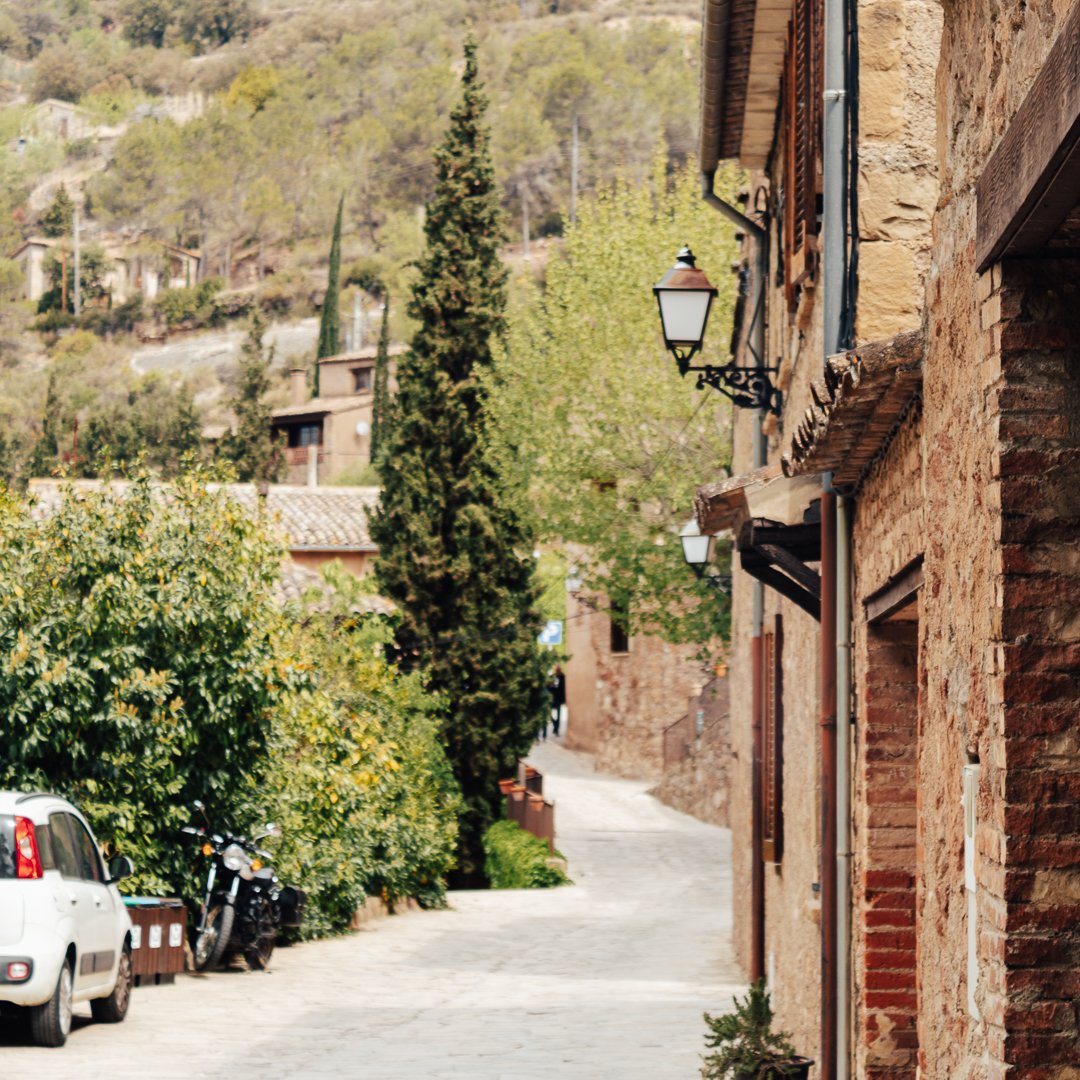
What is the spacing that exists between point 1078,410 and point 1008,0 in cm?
87

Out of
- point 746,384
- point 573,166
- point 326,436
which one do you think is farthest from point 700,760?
point 573,166

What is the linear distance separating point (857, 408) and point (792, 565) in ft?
7.89

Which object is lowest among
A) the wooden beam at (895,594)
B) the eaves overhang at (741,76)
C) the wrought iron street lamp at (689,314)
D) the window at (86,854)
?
the window at (86,854)

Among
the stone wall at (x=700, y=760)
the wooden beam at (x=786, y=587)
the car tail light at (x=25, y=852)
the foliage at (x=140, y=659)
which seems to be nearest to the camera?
the wooden beam at (x=786, y=587)

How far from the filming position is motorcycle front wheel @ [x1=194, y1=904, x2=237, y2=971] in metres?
16.0

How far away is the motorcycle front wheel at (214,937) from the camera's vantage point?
15992 mm

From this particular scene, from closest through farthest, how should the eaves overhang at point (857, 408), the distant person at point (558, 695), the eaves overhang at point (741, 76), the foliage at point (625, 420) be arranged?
the eaves overhang at point (857, 408) → the eaves overhang at point (741, 76) → the foliage at point (625, 420) → the distant person at point (558, 695)

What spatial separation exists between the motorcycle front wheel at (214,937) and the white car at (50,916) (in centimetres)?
365

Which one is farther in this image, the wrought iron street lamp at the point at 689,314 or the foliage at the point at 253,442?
the foliage at the point at 253,442

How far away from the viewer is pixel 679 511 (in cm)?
2614

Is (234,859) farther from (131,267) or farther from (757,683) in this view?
(131,267)

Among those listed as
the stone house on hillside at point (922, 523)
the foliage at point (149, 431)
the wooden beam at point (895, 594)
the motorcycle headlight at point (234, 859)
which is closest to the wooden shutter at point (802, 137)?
the stone house on hillside at point (922, 523)

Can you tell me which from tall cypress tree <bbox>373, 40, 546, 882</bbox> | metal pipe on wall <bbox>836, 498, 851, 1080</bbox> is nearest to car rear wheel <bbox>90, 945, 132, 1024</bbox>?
metal pipe on wall <bbox>836, 498, 851, 1080</bbox>

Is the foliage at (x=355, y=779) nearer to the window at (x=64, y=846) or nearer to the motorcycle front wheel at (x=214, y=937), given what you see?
the motorcycle front wheel at (x=214, y=937)
